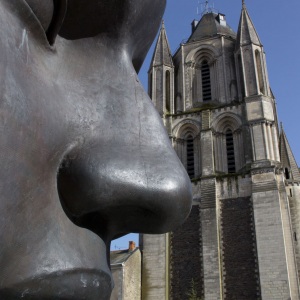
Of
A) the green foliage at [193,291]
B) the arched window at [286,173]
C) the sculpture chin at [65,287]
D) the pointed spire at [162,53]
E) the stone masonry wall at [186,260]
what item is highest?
the pointed spire at [162,53]

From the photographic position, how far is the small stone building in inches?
723

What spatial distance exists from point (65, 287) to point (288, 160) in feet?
74.5

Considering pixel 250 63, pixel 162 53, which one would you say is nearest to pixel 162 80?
pixel 162 53

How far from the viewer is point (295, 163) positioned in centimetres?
2248

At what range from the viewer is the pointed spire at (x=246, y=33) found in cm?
2462

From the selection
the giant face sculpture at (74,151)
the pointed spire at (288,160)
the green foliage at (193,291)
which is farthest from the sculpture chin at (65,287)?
the pointed spire at (288,160)

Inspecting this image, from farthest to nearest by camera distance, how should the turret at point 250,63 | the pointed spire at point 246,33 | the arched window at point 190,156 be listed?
the pointed spire at point 246,33
the turret at point 250,63
the arched window at point 190,156

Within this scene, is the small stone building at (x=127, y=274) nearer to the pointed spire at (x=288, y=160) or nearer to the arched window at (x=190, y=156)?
the arched window at (x=190, y=156)

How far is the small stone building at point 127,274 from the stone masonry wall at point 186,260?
144 centimetres

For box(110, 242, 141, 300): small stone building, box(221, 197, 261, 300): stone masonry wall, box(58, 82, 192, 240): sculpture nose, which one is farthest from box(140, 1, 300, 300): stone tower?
box(58, 82, 192, 240): sculpture nose

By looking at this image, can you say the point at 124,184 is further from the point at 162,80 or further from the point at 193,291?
the point at 162,80

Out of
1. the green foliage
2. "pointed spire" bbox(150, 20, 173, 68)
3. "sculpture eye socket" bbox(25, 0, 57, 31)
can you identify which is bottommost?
"sculpture eye socket" bbox(25, 0, 57, 31)

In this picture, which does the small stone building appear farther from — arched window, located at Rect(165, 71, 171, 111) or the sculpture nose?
the sculpture nose

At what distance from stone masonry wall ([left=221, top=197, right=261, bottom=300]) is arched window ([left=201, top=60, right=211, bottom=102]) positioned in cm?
697
